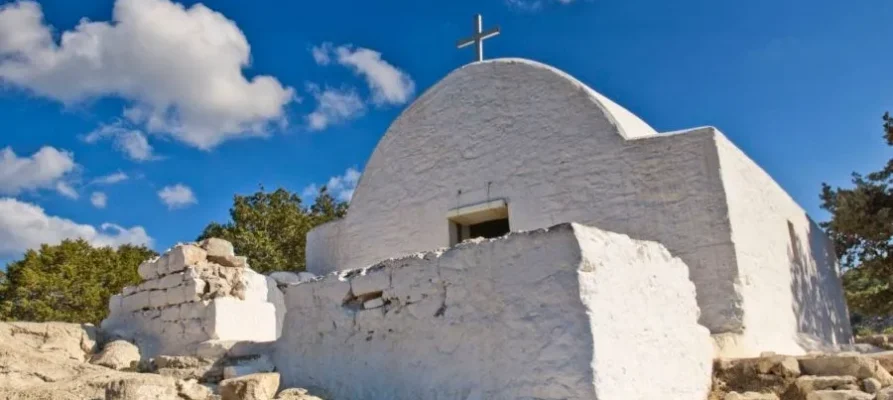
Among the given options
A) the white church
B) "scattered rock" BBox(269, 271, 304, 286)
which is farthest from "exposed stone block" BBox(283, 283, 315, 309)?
"scattered rock" BBox(269, 271, 304, 286)

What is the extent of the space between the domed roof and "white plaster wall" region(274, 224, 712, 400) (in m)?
2.89

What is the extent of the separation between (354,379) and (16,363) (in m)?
2.88

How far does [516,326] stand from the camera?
479cm

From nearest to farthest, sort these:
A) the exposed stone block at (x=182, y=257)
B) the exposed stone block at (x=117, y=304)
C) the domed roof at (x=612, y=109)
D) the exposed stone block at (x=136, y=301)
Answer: the exposed stone block at (x=182, y=257) → the exposed stone block at (x=136, y=301) → the exposed stone block at (x=117, y=304) → the domed roof at (x=612, y=109)

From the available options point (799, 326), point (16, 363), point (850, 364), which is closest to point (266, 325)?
point (16, 363)

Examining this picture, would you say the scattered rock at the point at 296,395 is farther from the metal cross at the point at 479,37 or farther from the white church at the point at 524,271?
the metal cross at the point at 479,37

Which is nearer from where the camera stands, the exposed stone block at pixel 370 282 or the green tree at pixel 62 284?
the exposed stone block at pixel 370 282

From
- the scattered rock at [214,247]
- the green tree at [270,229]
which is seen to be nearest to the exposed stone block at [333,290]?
the scattered rock at [214,247]

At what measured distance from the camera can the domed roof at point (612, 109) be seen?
859 centimetres

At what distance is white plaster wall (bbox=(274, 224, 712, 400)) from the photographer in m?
4.59

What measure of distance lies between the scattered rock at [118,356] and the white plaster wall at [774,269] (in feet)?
19.5

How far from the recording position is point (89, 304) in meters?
18.6

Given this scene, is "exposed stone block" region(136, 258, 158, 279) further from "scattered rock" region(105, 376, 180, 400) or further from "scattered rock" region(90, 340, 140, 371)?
"scattered rock" region(105, 376, 180, 400)

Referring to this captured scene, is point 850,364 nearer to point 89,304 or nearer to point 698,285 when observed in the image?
point 698,285
